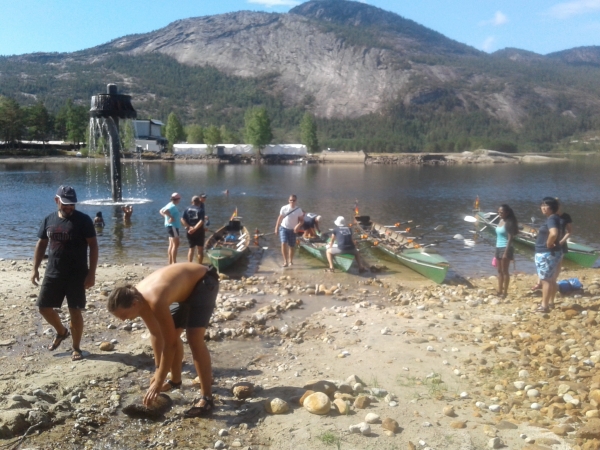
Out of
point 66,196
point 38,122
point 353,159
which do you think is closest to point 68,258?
point 66,196

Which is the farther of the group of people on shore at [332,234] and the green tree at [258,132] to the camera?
the green tree at [258,132]

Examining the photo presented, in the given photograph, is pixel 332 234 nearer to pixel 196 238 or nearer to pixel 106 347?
pixel 196 238

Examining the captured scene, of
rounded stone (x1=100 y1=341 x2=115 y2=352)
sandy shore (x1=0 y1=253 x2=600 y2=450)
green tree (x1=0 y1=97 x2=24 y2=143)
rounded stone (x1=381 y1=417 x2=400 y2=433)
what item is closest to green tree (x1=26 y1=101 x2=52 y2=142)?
green tree (x1=0 y1=97 x2=24 y2=143)

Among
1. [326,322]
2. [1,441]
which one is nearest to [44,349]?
[1,441]

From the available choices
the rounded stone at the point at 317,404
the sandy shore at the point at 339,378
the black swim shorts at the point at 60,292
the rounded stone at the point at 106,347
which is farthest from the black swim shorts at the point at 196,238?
the rounded stone at the point at 317,404

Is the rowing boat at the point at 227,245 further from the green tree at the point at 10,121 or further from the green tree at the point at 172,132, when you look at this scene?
the green tree at the point at 172,132

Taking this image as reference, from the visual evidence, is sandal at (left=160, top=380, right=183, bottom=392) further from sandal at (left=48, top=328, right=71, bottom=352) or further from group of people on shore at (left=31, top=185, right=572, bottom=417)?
sandal at (left=48, top=328, right=71, bottom=352)

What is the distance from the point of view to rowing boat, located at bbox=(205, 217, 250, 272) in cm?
1530

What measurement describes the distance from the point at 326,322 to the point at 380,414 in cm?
397

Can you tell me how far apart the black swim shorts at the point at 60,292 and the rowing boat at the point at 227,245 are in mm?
7646

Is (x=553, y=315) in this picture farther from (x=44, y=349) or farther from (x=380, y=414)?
(x=44, y=349)

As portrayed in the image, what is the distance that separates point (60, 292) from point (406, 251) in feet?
38.5

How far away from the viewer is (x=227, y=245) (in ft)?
60.5

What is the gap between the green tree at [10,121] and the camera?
91500mm
